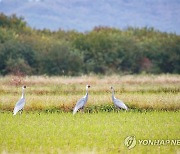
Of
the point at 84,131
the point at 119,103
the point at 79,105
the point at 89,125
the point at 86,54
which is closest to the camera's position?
the point at 84,131

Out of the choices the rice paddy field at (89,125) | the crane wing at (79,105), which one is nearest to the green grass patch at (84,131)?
the rice paddy field at (89,125)

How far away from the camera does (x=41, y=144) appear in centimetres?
1397

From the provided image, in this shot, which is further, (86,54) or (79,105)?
(86,54)

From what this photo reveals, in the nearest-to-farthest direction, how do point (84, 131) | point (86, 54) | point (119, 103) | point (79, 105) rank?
point (84, 131), point (79, 105), point (119, 103), point (86, 54)

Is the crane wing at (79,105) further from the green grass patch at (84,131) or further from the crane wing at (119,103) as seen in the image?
the crane wing at (119,103)

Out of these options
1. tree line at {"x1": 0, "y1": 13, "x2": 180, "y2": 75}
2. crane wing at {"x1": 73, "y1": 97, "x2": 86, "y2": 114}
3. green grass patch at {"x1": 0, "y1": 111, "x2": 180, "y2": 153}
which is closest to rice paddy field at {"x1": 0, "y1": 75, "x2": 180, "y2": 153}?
green grass patch at {"x1": 0, "y1": 111, "x2": 180, "y2": 153}

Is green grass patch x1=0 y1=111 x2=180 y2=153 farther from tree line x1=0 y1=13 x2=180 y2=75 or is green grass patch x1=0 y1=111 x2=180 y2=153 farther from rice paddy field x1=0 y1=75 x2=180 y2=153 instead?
tree line x1=0 y1=13 x2=180 y2=75

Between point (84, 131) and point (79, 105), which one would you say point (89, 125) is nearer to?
point (84, 131)

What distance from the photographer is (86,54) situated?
63469mm

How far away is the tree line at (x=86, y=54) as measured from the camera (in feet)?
185

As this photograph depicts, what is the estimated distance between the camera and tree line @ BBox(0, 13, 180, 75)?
56406 mm

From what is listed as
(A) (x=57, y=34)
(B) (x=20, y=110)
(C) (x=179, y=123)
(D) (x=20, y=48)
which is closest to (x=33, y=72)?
(D) (x=20, y=48)

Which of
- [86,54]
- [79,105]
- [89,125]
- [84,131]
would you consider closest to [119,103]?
[79,105]

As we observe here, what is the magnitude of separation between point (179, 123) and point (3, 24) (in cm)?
5755
